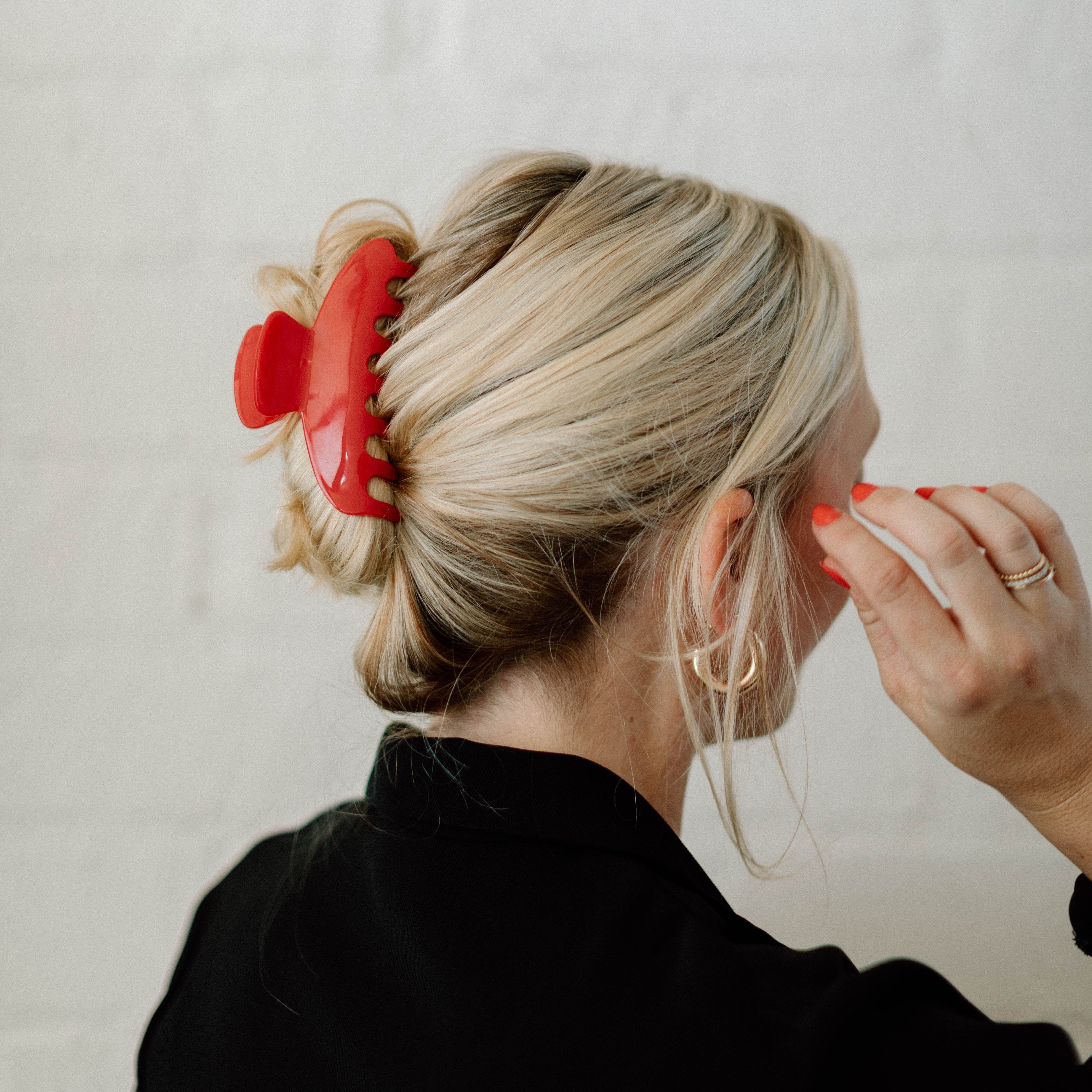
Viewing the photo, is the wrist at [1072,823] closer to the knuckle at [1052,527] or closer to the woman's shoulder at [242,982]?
the knuckle at [1052,527]

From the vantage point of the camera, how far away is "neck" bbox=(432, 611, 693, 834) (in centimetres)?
65

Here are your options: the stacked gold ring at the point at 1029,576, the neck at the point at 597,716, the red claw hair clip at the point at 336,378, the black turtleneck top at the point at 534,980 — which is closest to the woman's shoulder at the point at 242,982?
the black turtleneck top at the point at 534,980

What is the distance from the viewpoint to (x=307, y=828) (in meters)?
0.82

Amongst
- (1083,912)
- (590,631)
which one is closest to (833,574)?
(590,631)

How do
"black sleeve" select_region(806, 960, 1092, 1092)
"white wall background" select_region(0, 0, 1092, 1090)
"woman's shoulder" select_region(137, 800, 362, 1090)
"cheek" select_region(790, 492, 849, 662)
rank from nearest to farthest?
"black sleeve" select_region(806, 960, 1092, 1092), "woman's shoulder" select_region(137, 800, 362, 1090), "cheek" select_region(790, 492, 849, 662), "white wall background" select_region(0, 0, 1092, 1090)

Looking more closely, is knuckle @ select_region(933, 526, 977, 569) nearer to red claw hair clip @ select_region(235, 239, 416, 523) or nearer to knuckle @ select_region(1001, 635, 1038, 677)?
knuckle @ select_region(1001, 635, 1038, 677)

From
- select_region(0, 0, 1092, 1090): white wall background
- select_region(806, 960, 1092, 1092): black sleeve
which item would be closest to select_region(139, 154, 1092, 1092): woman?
select_region(806, 960, 1092, 1092): black sleeve

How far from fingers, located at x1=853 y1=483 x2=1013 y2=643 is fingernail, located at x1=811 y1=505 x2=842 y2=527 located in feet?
0.16

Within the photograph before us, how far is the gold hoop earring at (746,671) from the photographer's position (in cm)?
65

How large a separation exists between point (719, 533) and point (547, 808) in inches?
8.7

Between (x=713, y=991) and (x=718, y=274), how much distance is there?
0.47m

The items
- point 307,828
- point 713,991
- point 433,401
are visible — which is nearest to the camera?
point 713,991

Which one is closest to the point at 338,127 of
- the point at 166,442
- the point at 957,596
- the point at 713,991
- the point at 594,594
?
the point at 166,442

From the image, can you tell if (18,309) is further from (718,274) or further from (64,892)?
(718,274)
